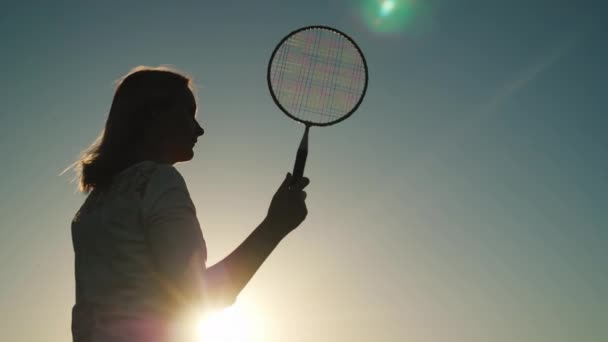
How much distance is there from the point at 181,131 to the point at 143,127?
8.7 inches

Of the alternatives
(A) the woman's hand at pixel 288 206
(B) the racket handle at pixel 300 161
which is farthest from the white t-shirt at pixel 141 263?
(B) the racket handle at pixel 300 161

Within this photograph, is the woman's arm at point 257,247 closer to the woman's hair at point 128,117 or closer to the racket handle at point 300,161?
the racket handle at point 300,161

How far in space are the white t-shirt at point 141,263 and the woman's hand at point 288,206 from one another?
1.16m

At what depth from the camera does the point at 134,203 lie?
8.16ft

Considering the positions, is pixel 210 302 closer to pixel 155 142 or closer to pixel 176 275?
pixel 176 275

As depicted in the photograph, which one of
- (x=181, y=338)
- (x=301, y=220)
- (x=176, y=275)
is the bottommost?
(x=181, y=338)

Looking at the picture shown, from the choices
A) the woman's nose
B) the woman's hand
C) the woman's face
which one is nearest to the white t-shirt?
the woman's face

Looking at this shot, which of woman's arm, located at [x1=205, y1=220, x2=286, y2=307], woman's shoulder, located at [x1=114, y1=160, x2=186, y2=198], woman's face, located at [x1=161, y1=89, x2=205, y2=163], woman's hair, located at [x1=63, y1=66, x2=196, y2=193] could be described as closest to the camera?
woman's shoulder, located at [x1=114, y1=160, x2=186, y2=198]

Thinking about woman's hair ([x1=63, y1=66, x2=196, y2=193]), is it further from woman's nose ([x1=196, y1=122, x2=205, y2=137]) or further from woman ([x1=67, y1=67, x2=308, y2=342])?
woman's nose ([x1=196, y1=122, x2=205, y2=137])

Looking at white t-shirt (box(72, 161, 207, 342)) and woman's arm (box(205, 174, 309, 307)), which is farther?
woman's arm (box(205, 174, 309, 307))

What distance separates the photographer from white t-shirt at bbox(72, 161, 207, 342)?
7.64ft

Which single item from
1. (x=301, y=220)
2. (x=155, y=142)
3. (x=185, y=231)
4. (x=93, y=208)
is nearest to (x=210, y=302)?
(x=185, y=231)

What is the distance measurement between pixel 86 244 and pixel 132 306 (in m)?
0.45

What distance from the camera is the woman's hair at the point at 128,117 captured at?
303cm
